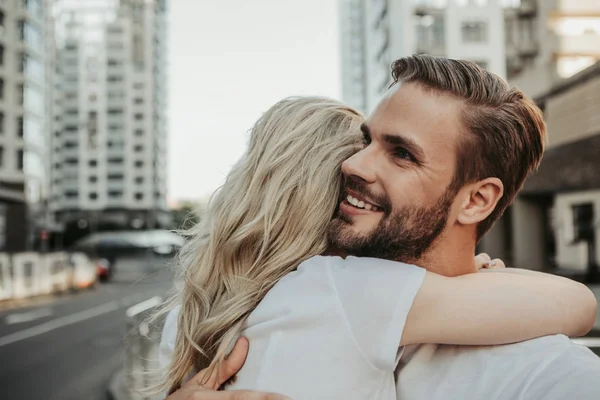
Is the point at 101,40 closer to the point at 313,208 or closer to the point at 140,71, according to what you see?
the point at 140,71

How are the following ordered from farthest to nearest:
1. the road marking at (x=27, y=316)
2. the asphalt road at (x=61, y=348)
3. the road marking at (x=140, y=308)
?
the road marking at (x=27, y=316)
the asphalt road at (x=61, y=348)
the road marking at (x=140, y=308)

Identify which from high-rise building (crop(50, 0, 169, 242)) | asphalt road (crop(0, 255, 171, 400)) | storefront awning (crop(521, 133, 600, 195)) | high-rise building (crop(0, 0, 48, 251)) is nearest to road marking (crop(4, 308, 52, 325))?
asphalt road (crop(0, 255, 171, 400))

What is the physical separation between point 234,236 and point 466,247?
68cm

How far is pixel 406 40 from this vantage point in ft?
127

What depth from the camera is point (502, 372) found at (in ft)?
4.41

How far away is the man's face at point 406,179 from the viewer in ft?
4.99

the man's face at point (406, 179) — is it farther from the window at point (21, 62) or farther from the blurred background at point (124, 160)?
the window at point (21, 62)

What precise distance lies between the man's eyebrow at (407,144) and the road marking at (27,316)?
1355 cm

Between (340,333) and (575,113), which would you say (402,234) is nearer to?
(340,333)

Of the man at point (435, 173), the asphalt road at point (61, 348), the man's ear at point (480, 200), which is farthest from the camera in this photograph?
the asphalt road at point (61, 348)

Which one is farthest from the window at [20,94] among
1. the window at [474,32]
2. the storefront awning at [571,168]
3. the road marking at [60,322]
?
the storefront awning at [571,168]

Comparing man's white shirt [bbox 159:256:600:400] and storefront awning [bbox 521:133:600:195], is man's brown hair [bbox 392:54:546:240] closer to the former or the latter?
man's white shirt [bbox 159:256:600:400]

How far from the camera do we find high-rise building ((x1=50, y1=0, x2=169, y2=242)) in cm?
8094

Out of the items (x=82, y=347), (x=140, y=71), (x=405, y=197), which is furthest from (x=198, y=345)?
(x=140, y=71)
